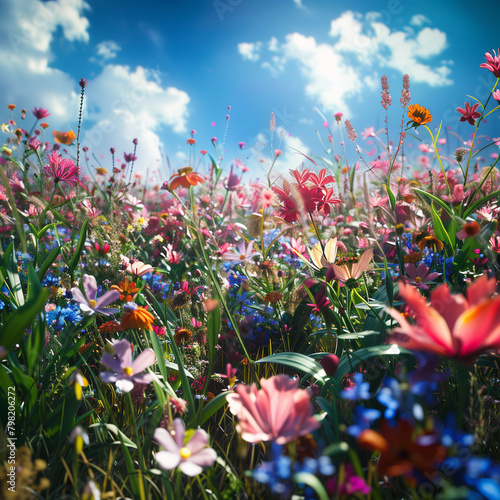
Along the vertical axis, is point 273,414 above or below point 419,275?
below

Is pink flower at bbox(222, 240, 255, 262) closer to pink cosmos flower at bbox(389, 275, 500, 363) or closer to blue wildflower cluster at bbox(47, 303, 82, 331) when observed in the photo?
blue wildflower cluster at bbox(47, 303, 82, 331)

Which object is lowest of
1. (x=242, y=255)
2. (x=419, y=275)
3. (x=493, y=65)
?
(x=419, y=275)

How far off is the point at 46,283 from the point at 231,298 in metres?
0.93

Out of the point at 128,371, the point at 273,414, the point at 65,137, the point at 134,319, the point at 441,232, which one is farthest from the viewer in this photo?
the point at 65,137

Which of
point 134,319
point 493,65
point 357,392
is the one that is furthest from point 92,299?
point 493,65

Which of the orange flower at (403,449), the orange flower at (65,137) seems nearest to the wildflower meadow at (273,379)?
the orange flower at (403,449)

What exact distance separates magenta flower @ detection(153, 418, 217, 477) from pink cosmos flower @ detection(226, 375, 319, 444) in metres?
0.07

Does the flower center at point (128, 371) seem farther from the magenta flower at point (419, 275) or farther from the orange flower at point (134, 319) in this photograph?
the magenta flower at point (419, 275)

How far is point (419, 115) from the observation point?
1.25 m

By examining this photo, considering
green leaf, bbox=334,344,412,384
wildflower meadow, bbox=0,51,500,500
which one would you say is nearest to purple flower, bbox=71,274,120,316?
wildflower meadow, bbox=0,51,500,500

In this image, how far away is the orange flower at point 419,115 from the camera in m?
1.23

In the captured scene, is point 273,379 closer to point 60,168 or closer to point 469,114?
point 60,168

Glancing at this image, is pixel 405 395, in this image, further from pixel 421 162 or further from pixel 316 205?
pixel 421 162

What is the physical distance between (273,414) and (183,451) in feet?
0.54
